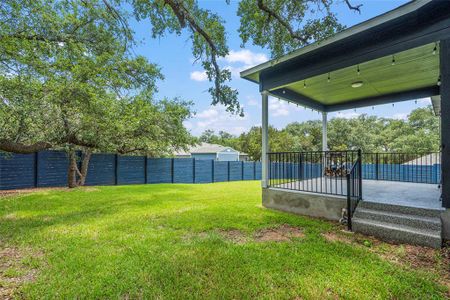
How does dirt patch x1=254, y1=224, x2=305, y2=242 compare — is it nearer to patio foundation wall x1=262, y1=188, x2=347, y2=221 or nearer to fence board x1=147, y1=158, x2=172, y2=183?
→ patio foundation wall x1=262, y1=188, x2=347, y2=221

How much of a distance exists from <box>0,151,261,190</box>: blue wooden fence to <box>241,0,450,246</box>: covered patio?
8.32m

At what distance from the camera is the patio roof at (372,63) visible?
360 centimetres

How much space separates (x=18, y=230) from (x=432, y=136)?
85.9ft

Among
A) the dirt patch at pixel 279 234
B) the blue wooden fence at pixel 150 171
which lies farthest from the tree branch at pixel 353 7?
the dirt patch at pixel 279 234

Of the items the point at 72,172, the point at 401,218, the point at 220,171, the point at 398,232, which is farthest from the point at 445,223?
the point at 220,171

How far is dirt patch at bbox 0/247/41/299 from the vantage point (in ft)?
7.44

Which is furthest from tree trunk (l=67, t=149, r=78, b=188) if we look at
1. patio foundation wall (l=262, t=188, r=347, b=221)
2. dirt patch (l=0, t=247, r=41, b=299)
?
patio foundation wall (l=262, t=188, r=347, b=221)

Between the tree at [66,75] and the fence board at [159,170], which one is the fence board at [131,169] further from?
the tree at [66,75]

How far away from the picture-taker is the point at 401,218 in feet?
11.8

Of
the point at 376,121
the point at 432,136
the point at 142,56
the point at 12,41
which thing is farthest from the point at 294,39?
the point at 376,121

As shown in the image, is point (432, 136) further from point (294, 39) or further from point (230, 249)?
point (230, 249)

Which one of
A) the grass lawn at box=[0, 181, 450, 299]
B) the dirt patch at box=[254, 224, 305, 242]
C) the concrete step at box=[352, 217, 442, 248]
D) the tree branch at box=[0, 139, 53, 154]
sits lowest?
the dirt patch at box=[254, 224, 305, 242]

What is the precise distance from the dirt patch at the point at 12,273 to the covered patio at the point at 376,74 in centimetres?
450

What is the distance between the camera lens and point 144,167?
12.3 meters
